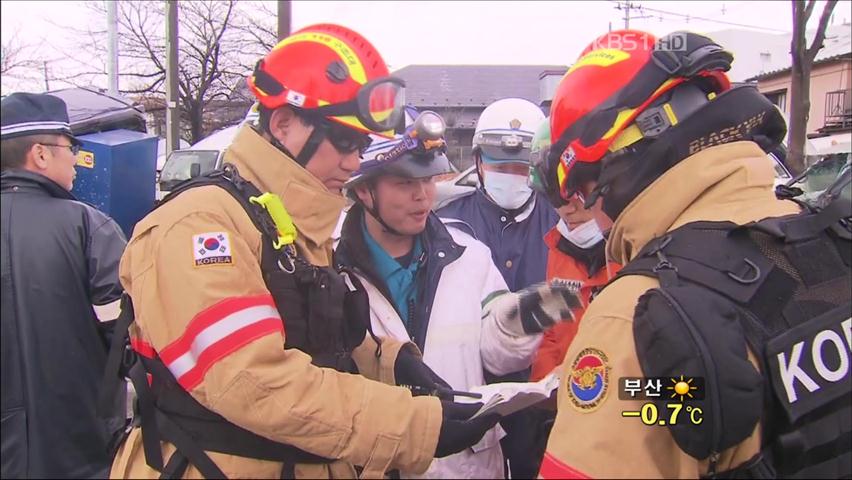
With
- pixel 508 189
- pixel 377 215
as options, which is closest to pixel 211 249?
pixel 377 215

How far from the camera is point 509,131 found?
13.0 feet

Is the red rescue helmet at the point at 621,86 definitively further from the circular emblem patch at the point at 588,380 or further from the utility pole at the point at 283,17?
the utility pole at the point at 283,17

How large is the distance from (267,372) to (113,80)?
10.3 m

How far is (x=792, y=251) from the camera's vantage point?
1.31 m

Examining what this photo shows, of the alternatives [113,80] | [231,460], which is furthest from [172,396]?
[113,80]

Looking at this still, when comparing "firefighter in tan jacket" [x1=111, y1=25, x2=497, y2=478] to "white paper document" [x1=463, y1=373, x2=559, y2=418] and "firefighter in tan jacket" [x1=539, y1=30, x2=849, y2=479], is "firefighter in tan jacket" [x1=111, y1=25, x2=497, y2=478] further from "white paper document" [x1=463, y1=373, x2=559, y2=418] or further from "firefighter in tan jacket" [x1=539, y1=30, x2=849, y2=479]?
"firefighter in tan jacket" [x1=539, y1=30, x2=849, y2=479]

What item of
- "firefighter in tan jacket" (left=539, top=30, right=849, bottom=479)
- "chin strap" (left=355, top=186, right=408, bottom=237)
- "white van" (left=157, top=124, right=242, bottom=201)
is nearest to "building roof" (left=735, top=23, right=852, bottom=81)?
"white van" (left=157, top=124, right=242, bottom=201)

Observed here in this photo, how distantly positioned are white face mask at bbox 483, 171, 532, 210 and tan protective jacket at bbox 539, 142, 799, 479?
2.25m

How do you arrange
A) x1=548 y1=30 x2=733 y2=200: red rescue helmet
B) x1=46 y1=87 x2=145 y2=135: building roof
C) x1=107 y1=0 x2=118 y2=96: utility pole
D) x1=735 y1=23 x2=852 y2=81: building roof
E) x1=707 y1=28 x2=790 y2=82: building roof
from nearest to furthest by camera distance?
1. x1=548 y1=30 x2=733 y2=200: red rescue helmet
2. x1=46 y1=87 x2=145 y2=135: building roof
3. x1=107 y1=0 x2=118 y2=96: utility pole
4. x1=735 y1=23 x2=852 y2=81: building roof
5. x1=707 y1=28 x2=790 y2=82: building roof

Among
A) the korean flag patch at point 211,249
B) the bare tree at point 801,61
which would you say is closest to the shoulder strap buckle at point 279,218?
the korean flag patch at point 211,249

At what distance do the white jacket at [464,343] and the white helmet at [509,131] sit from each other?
1491 mm

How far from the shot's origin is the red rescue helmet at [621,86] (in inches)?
59.4

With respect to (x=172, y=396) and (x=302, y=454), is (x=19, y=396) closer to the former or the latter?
(x=172, y=396)

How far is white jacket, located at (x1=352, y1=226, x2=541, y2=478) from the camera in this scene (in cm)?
239
